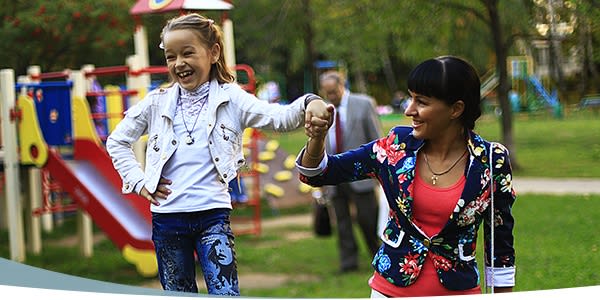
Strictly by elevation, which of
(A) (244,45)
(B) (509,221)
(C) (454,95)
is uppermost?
(A) (244,45)

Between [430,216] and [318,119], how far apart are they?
39cm

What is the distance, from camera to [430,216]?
2672 mm

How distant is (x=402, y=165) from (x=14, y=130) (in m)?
5.98

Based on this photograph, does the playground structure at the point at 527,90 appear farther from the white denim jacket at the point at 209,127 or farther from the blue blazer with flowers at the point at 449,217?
the blue blazer with flowers at the point at 449,217

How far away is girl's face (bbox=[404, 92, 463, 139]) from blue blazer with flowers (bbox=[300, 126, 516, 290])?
0.12 feet

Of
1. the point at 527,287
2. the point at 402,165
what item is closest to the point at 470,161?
the point at 402,165

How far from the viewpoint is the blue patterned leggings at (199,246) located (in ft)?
10.3

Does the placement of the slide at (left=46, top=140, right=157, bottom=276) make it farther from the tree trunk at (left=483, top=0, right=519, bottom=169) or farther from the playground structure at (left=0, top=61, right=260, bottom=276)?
the tree trunk at (left=483, top=0, right=519, bottom=169)

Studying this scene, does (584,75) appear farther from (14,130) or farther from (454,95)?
(454,95)

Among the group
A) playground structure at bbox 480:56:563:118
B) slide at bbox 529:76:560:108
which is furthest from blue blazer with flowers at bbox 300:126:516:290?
slide at bbox 529:76:560:108

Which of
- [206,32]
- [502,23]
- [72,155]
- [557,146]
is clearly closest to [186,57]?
[206,32]

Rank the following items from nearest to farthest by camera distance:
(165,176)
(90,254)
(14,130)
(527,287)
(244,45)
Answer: (165,176) → (527,287) → (14,130) → (90,254) → (244,45)

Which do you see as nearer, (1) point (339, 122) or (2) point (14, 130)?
(1) point (339, 122)

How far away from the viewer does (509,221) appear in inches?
Answer: 108
